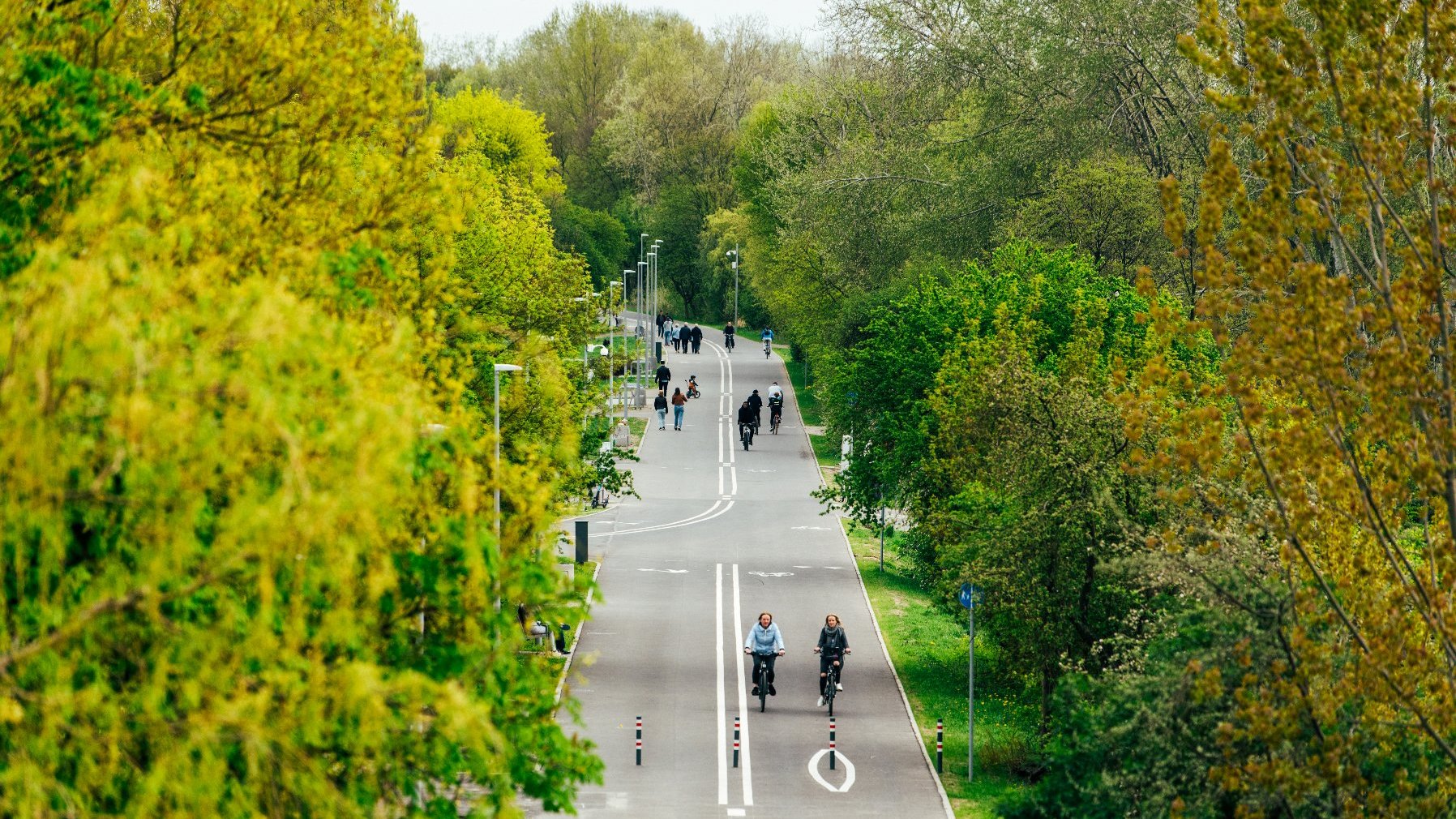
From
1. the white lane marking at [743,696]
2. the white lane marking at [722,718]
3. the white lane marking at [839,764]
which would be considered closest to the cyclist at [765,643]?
the white lane marking at [743,696]

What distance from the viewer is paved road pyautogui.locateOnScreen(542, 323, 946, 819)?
72.4ft

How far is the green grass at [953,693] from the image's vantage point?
23.1 m

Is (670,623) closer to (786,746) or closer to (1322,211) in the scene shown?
(786,746)

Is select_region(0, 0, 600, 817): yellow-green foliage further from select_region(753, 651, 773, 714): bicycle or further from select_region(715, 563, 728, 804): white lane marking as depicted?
select_region(753, 651, 773, 714): bicycle

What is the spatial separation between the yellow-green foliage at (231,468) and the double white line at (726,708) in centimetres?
1170

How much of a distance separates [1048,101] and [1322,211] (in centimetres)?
3209

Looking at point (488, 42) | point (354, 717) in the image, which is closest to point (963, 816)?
point (354, 717)

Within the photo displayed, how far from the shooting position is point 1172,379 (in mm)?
12867

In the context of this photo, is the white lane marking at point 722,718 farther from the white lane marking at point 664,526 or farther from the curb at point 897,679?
the white lane marking at point 664,526

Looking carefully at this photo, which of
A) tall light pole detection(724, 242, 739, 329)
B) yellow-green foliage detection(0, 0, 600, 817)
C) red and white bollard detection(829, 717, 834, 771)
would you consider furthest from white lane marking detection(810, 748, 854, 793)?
tall light pole detection(724, 242, 739, 329)

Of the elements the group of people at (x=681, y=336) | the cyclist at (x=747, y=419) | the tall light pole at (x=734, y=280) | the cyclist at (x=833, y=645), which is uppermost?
the tall light pole at (x=734, y=280)

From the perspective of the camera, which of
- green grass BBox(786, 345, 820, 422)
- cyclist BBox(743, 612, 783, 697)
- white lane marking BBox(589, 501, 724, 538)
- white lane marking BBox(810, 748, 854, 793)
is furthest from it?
green grass BBox(786, 345, 820, 422)

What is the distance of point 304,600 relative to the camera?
8031mm

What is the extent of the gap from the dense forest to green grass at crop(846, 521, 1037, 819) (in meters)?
0.78
